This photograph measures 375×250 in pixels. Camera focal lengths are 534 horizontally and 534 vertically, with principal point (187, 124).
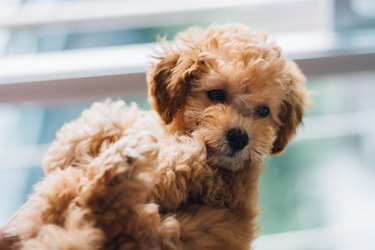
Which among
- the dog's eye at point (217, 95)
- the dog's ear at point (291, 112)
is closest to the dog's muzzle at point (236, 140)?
the dog's eye at point (217, 95)

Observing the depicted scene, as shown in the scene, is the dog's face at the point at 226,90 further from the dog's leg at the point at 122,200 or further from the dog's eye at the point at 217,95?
the dog's leg at the point at 122,200

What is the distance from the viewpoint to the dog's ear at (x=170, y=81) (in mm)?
1359

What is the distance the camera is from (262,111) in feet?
4.56

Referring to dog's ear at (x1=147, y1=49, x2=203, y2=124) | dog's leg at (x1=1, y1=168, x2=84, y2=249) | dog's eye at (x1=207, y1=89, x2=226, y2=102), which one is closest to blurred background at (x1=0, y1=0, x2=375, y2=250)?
dog's ear at (x1=147, y1=49, x2=203, y2=124)

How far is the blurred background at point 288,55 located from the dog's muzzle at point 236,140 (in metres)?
0.72

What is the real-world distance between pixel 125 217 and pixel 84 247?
0.32ft

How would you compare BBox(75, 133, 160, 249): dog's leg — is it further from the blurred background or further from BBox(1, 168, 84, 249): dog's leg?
the blurred background

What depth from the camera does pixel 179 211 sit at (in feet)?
3.80

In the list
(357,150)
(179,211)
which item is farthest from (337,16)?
(179,211)

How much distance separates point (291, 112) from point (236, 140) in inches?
11.1

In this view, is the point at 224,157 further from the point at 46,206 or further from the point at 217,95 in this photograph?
the point at 46,206

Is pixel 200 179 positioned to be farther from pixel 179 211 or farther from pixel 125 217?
pixel 125 217

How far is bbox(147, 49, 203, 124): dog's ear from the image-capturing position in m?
1.36

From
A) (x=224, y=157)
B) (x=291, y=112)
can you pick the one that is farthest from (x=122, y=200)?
(x=291, y=112)
